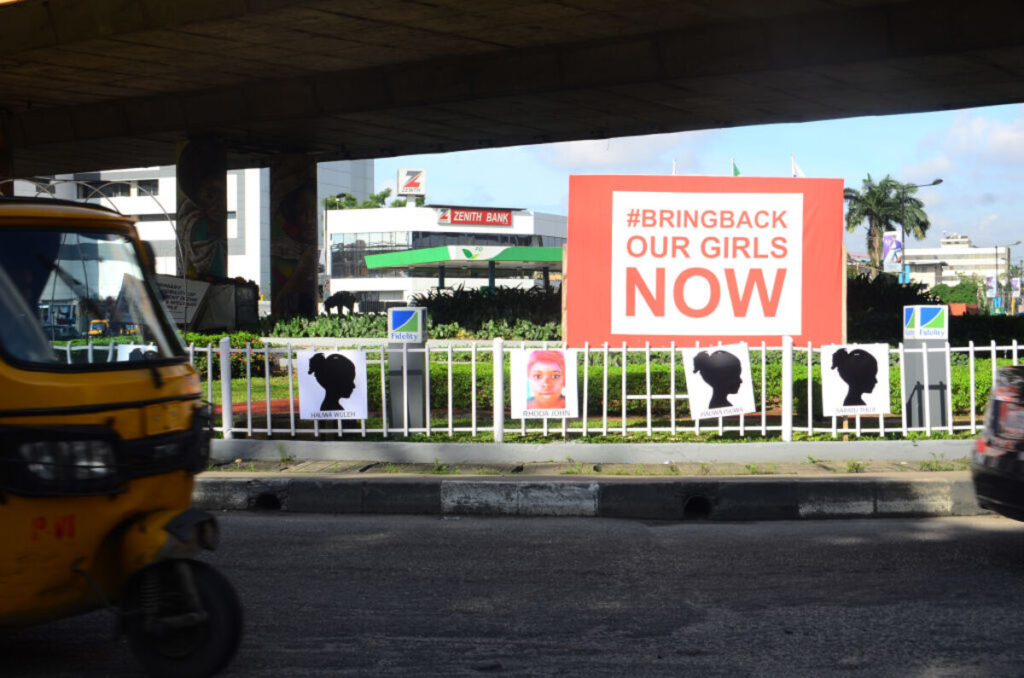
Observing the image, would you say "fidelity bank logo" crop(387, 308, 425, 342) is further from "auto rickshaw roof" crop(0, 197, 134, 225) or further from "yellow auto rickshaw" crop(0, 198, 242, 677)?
"yellow auto rickshaw" crop(0, 198, 242, 677)

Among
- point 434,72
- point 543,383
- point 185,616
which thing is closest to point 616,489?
point 543,383

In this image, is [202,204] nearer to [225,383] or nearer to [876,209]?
[225,383]

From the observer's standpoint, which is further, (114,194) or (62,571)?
(114,194)

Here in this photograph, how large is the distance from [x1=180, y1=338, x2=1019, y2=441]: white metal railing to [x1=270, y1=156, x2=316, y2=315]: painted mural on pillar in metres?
18.7

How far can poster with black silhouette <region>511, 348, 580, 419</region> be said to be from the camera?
9023 mm

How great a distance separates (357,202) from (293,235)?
7337 cm

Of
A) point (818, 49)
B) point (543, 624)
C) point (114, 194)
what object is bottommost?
point (543, 624)

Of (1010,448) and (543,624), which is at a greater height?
(1010,448)

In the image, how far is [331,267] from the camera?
86.0 metres

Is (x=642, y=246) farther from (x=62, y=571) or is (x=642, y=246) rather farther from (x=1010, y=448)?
(x=62, y=571)

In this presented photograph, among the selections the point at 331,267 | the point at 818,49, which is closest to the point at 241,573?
the point at 818,49

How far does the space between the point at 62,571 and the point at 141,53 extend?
20099mm

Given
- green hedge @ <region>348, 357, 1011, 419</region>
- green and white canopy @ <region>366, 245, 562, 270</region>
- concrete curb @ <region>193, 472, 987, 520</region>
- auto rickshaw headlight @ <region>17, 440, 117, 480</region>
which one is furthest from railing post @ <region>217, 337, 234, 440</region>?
green and white canopy @ <region>366, 245, 562, 270</region>

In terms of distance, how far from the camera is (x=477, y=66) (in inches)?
898
